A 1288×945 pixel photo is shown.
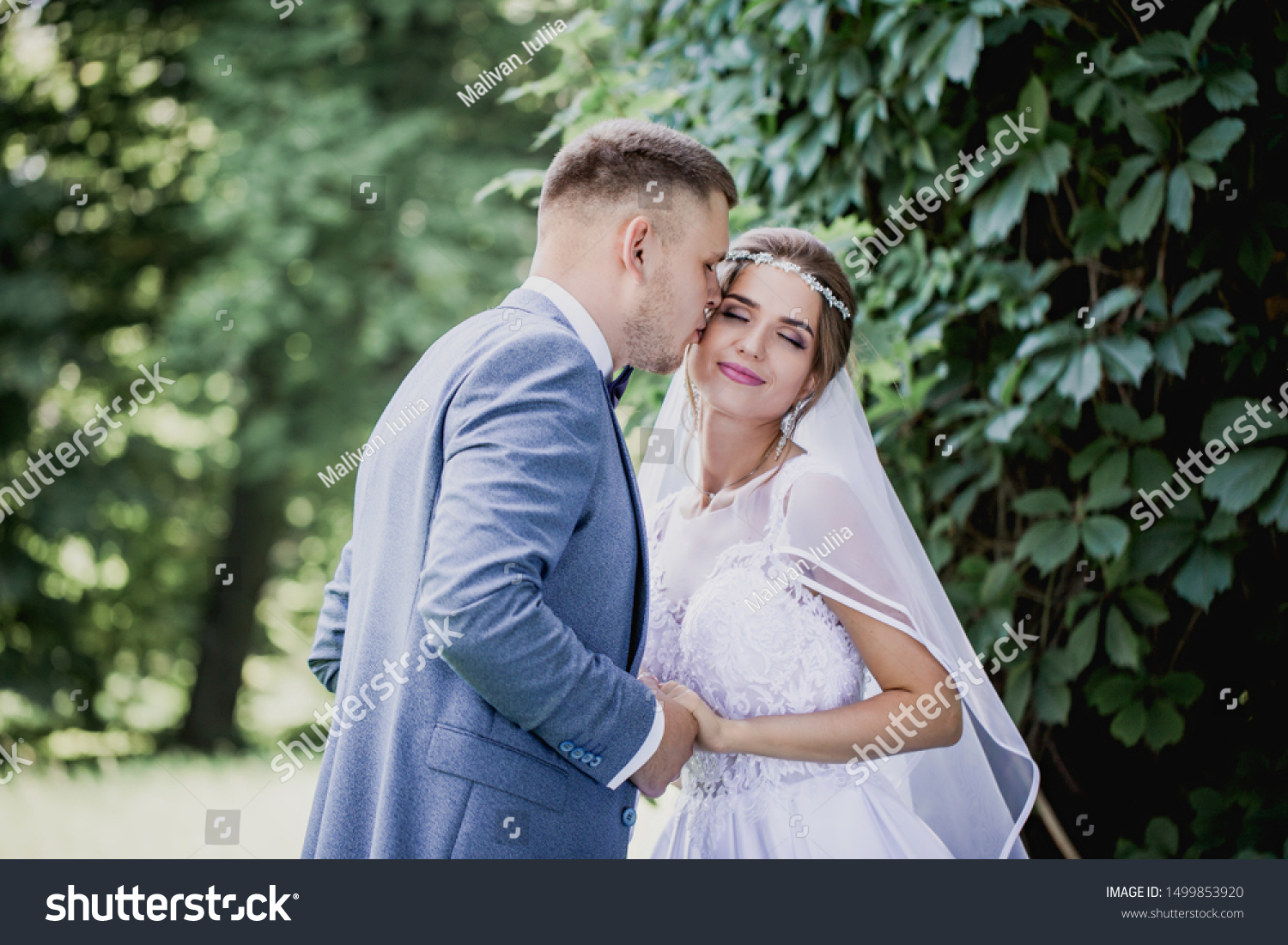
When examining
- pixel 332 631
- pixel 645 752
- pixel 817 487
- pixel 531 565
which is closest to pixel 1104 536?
pixel 817 487

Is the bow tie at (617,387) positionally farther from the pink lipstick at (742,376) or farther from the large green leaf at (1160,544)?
the large green leaf at (1160,544)

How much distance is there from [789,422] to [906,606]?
1.69 ft

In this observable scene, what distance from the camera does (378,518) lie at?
1735mm

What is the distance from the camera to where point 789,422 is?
7.66 feet

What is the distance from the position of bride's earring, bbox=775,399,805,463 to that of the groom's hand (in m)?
0.70

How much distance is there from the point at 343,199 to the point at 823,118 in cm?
514

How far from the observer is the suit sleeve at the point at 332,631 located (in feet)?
6.56

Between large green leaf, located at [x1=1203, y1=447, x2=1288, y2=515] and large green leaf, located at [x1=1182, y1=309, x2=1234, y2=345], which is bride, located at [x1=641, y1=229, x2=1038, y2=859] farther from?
large green leaf, located at [x1=1182, y1=309, x2=1234, y2=345]

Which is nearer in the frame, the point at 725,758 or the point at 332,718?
the point at 332,718

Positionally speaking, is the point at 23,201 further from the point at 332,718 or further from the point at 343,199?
the point at 332,718

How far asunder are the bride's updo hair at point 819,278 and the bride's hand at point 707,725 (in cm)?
71
